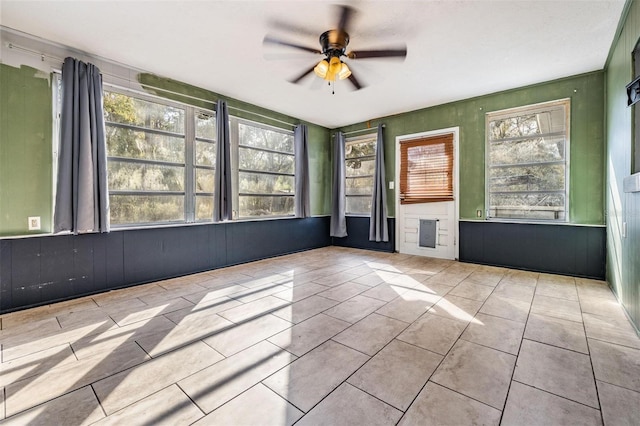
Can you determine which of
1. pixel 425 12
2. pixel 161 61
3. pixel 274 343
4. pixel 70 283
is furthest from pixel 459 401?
pixel 161 61

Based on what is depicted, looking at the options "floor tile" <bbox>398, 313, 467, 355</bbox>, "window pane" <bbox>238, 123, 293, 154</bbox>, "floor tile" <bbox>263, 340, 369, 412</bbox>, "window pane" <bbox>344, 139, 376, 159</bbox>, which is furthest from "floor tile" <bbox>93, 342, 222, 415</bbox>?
"window pane" <bbox>344, 139, 376, 159</bbox>

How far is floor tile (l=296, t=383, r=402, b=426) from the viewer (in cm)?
134

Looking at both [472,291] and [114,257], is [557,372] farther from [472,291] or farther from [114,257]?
Answer: [114,257]

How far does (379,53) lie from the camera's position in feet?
8.86

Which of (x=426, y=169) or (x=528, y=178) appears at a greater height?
(x=426, y=169)

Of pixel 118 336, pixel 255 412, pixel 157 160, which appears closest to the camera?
pixel 255 412

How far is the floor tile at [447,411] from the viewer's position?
4.38ft

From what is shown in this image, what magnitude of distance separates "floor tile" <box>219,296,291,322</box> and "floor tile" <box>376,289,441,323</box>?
101cm

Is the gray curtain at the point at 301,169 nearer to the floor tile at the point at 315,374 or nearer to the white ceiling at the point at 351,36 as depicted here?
the white ceiling at the point at 351,36

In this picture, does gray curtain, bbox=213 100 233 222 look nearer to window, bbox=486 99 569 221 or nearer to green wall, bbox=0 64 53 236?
green wall, bbox=0 64 53 236

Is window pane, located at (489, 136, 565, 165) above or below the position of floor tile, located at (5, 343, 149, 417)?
above

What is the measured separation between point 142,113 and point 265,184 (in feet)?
6.91

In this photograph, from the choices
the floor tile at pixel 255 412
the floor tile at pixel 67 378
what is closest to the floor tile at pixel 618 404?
the floor tile at pixel 255 412

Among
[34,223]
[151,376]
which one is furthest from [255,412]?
[34,223]
